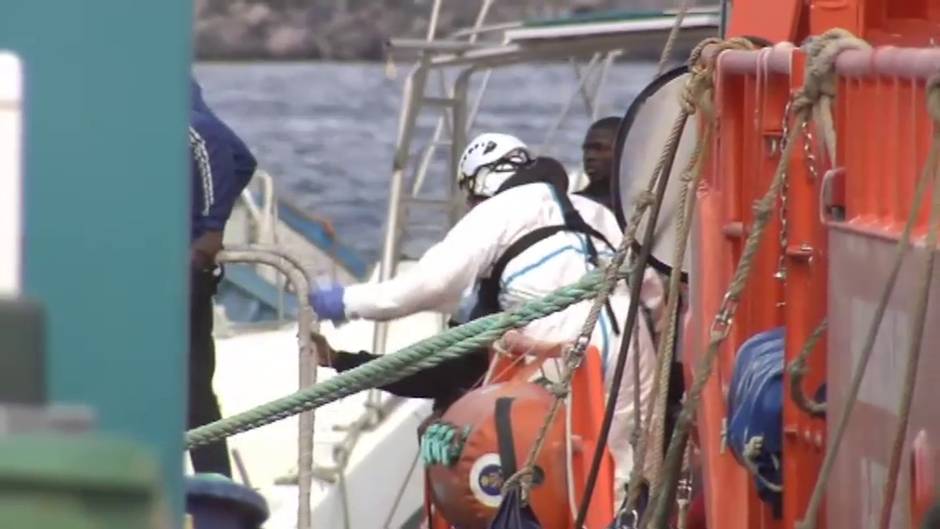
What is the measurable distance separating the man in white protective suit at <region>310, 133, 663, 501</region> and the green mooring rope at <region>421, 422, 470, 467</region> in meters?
0.47

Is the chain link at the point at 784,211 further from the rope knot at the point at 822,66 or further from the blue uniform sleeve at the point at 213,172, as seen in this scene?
the blue uniform sleeve at the point at 213,172

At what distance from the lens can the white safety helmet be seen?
666 centimetres

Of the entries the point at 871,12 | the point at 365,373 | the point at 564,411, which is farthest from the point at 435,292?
the point at 871,12

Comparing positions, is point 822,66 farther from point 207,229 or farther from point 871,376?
point 207,229

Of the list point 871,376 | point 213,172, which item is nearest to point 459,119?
point 213,172

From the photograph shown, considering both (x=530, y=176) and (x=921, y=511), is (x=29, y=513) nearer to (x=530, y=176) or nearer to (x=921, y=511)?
(x=921, y=511)

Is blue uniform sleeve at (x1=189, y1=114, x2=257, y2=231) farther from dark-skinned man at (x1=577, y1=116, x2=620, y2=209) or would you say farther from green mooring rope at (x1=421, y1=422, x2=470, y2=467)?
dark-skinned man at (x1=577, y1=116, x2=620, y2=209)

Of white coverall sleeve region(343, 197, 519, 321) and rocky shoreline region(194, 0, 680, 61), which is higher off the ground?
white coverall sleeve region(343, 197, 519, 321)

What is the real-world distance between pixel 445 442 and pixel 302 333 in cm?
50

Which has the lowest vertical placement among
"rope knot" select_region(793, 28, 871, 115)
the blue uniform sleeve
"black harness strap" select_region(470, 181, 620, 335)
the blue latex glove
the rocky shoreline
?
the rocky shoreline

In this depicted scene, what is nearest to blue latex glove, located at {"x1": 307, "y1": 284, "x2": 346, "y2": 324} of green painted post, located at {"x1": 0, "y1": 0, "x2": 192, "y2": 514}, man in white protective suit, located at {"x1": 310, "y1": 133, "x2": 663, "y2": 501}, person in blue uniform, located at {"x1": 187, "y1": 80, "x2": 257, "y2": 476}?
man in white protective suit, located at {"x1": 310, "y1": 133, "x2": 663, "y2": 501}

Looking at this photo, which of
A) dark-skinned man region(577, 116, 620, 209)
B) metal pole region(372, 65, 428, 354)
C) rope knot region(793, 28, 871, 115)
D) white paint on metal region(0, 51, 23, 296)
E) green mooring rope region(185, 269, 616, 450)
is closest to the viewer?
white paint on metal region(0, 51, 23, 296)

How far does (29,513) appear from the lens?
3.78 feet

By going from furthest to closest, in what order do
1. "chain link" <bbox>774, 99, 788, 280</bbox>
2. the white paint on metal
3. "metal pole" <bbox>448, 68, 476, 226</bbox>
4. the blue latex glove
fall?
"metal pole" <bbox>448, 68, 476, 226</bbox>
the blue latex glove
"chain link" <bbox>774, 99, 788, 280</bbox>
the white paint on metal
